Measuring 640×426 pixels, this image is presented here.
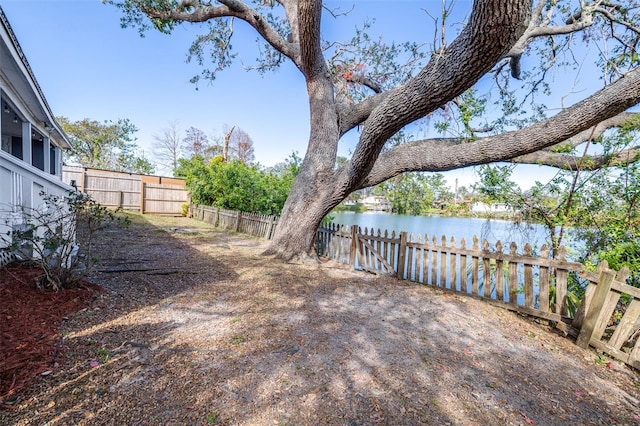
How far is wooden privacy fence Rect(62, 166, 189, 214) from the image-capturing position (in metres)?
13.6

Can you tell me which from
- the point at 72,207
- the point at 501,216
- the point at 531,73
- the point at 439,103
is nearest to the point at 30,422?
the point at 72,207

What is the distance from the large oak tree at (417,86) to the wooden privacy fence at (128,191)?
28.2 feet

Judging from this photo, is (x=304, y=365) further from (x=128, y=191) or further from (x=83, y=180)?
(x=83, y=180)

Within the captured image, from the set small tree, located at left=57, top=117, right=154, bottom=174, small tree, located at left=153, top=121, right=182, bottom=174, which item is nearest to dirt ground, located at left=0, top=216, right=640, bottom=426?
small tree, located at left=57, top=117, right=154, bottom=174

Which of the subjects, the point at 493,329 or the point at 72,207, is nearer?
the point at 493,329

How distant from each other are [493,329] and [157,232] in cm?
919

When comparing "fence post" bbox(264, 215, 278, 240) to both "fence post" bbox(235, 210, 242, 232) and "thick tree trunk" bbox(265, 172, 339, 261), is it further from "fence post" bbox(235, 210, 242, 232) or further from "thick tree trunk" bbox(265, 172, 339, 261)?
"thick tree trunk" bbox(265, 172, 339, 261)

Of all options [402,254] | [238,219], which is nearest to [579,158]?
[402,254]

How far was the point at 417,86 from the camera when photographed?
9.62 ft

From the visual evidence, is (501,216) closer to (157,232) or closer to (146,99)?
(157,232)

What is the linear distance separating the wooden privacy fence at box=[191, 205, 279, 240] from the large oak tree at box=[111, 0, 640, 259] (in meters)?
2.27

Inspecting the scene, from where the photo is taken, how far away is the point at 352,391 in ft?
6.29

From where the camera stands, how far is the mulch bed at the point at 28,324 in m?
1.77

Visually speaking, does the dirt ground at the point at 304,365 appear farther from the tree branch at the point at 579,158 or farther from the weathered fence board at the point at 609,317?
the tree branch at the point at 579,158
